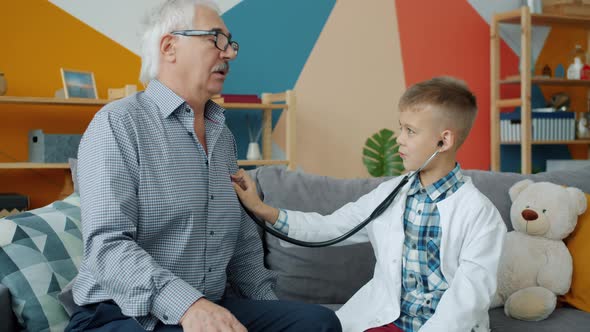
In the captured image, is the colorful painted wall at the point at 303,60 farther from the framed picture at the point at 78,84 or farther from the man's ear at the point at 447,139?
the man's ear at the point at 447,139

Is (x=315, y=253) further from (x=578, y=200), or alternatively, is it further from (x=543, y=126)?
(x=543, y=126)

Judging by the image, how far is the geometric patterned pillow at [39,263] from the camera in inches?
60.3

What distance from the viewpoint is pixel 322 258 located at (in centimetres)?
205

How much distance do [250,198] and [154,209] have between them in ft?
1.27

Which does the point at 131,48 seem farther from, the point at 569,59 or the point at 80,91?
the point at 569,59

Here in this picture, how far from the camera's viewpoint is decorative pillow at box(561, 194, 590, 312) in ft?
6.59

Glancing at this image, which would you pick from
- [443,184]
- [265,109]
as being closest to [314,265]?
[443,184]

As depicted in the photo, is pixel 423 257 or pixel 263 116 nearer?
pixel 423 257

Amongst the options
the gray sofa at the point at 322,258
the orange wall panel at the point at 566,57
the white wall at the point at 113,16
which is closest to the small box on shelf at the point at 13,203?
the white wall at the point at 113,16

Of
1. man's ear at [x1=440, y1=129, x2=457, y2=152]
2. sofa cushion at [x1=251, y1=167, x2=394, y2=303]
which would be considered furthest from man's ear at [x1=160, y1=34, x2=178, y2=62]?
man's ear at [x1=440, y1=129, x2=457, y2=152]

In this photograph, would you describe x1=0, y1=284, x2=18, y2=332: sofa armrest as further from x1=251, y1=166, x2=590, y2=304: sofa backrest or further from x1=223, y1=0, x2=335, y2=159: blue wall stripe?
x1=223, y1=0, x2=335, y2=159: blue wall stripe

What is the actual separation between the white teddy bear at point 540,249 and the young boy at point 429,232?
0.38 meters

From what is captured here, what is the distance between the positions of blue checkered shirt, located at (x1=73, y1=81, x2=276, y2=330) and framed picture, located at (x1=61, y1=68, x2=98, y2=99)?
2148 millimetres

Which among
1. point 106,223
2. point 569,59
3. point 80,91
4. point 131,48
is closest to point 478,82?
point 569,59
